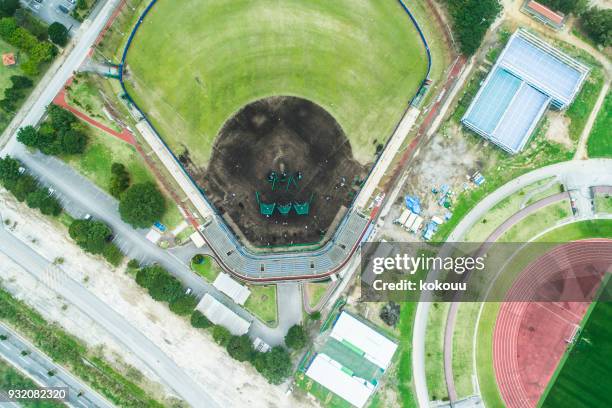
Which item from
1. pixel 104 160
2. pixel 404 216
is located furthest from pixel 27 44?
pixel 404 216

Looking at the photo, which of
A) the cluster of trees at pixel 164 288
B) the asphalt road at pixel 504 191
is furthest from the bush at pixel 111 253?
the asphalt road at pixel 504 191

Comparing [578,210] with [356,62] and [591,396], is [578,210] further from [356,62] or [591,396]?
[356,62]

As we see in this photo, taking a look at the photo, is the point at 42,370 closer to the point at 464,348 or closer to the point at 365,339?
the point at 365,339

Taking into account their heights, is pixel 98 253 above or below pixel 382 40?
below

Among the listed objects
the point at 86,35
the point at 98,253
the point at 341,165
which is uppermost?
the point at 341,165

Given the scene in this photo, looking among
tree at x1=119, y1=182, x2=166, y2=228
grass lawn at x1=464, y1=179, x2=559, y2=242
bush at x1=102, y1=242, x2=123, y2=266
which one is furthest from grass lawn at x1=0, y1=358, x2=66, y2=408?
grass lawn at x1=464, y1=179, x2=559, y2=242

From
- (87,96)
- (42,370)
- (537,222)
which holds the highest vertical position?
(537,222)

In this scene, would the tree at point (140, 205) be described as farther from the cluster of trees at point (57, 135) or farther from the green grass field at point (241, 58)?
the cluster of trees at point (57, 135)

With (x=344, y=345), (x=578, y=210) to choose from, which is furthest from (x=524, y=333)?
(x=344, y=345)
